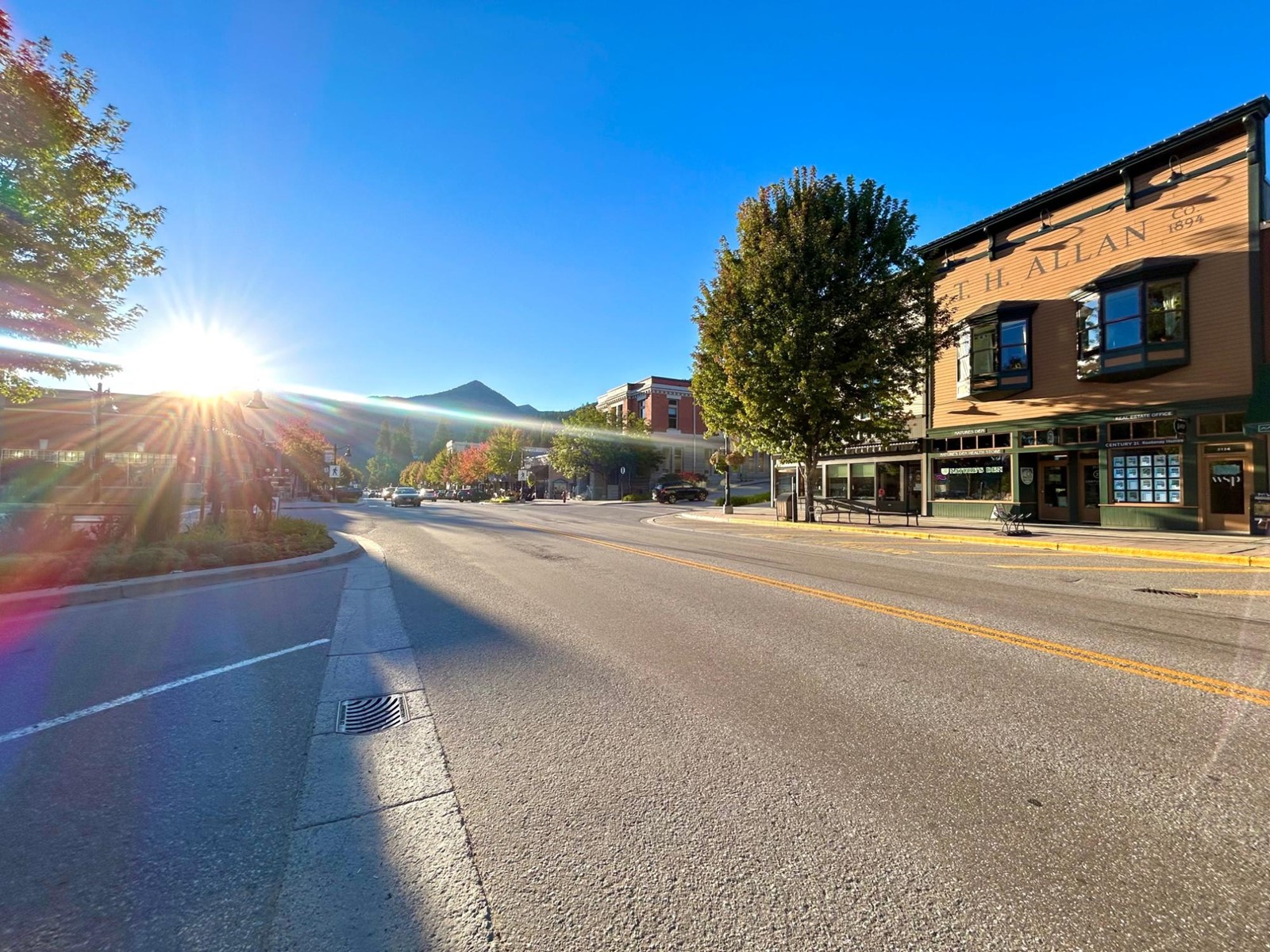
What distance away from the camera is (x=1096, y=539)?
48.4 ft

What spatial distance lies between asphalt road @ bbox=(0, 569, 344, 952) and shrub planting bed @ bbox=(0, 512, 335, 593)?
2500 millimetres

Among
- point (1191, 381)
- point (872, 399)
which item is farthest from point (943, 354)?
point (1191, 381)

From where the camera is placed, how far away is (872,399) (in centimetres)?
2030

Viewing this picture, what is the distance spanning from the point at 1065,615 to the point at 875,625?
7.94 ft

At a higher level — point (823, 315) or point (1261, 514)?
point (823, 315)

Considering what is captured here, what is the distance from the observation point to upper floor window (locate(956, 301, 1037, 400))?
20.8 m

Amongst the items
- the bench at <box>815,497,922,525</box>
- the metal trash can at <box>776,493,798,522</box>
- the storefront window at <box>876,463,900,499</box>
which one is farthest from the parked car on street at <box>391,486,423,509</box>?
the storefront window at <box>876,463,900,499</box>

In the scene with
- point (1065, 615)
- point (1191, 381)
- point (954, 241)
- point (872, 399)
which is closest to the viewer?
point (1065, 615)

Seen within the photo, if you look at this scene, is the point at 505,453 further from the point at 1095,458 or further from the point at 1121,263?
the point at 1121,263

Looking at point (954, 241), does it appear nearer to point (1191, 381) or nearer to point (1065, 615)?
point (1191, 381)

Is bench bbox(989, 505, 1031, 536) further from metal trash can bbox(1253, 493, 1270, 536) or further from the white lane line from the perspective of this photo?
the white lane line

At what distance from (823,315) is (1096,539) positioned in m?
10.3

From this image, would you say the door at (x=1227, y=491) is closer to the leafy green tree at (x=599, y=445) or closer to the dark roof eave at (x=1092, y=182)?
the dark roof eave at (x=1092, y=182)

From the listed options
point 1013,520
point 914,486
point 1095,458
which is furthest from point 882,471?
point 1013,520
